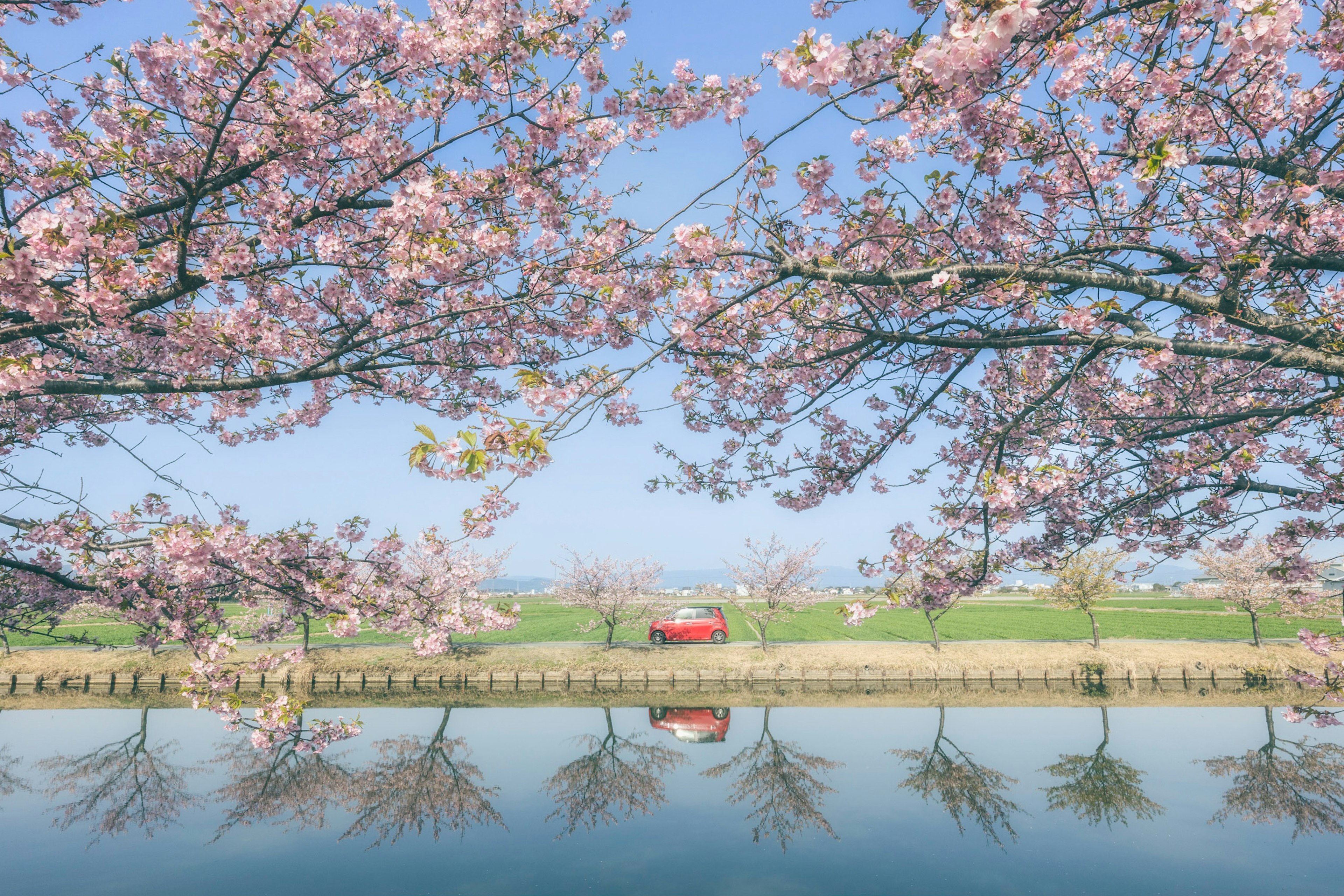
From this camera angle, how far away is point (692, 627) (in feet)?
80.5

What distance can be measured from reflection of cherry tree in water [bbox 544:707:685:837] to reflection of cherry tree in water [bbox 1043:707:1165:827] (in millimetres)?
7344

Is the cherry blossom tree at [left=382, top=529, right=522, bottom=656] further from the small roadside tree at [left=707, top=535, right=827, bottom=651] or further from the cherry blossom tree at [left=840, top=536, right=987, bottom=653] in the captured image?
the small roadside tree at [left=707, top=535, right=827, bottom=651]

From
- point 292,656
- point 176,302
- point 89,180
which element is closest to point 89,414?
point 176,302

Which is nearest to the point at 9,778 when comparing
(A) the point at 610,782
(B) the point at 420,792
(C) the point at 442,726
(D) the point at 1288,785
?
(C) the point at 442,726

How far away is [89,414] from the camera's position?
756 centimetres

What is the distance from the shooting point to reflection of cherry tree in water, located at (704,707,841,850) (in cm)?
998

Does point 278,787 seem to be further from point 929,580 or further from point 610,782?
point 929,580

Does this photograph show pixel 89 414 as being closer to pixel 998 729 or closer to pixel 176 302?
pixel 176 302

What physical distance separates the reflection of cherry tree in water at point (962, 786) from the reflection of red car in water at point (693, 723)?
431 centimetres

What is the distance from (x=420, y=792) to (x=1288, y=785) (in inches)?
665

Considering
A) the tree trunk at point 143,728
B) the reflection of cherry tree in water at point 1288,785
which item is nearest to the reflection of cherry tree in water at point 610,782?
the reflection of cherry tree in water at point 1288,785

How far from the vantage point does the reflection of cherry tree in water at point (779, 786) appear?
9984 mm

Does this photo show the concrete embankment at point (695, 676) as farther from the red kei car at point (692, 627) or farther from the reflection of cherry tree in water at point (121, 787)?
the reflection of cherry tree in water at point (121, 787)

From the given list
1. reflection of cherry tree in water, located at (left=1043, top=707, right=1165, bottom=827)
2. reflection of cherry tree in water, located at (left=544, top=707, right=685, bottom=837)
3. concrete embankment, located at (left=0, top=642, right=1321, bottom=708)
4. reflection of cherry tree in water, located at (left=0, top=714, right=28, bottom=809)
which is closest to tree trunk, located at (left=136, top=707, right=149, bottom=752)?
concrete embankment, located at (left=0, top=642, right=1321, bottom=708)
